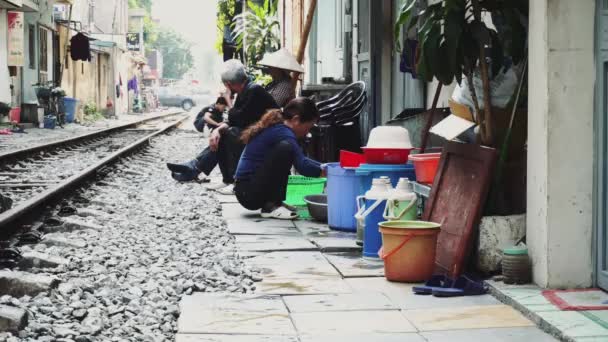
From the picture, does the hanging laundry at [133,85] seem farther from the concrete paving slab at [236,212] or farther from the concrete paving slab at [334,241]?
the concrete paving slab at [334,241]

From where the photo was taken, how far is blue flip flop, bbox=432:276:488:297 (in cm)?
464

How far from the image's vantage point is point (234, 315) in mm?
4234

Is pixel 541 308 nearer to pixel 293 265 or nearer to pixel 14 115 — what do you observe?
pixel 293 265

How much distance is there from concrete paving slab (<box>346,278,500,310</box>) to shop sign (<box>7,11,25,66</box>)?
80.5ft

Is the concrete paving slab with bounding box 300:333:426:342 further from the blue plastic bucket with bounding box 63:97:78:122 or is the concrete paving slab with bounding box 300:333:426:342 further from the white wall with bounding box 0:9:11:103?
the blue plastic bucket with bounding box 63:97:78:122

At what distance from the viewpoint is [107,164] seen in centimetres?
1307

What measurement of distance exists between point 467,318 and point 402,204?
1.31 meters

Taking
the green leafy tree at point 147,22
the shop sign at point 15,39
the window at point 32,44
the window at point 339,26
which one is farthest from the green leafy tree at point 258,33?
the green leafy tree at point 147,22

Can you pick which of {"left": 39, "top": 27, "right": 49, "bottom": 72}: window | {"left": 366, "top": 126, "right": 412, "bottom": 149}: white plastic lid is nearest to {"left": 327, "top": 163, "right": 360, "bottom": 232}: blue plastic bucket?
{"left": 366, "top": 126, "right": 412, "bottom": 149}: white plastic lid

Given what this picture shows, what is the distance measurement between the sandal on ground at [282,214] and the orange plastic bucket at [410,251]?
2.76 metres

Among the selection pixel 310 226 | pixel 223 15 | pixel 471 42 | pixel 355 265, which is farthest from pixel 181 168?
pixel 223 15

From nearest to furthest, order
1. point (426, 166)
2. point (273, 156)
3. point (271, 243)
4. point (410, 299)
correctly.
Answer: point (410, 299) → point (426, 166) → point (271, 243) → point (273, 156)

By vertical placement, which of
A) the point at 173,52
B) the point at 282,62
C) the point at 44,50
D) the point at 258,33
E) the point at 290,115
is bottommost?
the point at 290,115

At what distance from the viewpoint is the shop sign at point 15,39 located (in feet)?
90.8
